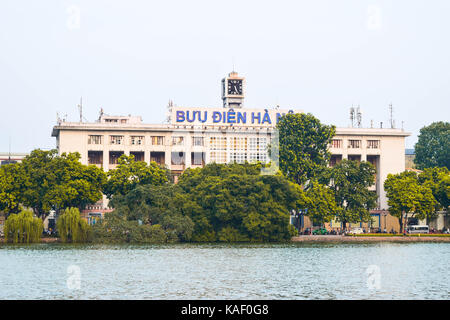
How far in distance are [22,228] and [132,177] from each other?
2056 centimetres

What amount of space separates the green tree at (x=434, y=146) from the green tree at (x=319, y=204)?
43.5 metres

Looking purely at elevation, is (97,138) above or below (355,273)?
above

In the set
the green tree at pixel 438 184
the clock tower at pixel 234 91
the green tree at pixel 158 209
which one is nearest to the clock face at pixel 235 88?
the clock tower at pixel 234 91

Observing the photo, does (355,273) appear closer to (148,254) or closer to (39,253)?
(148,254)

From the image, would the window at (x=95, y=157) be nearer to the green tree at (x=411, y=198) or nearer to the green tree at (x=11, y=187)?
the green tree at (x=11, y=187)

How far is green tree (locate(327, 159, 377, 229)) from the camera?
107 m

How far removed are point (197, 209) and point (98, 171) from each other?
17499mm

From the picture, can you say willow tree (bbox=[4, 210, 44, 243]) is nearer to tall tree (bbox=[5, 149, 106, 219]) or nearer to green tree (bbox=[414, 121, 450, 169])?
tall tree (bbox=[5, 149, 106, 219])

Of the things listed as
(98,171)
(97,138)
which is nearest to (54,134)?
(97,138)

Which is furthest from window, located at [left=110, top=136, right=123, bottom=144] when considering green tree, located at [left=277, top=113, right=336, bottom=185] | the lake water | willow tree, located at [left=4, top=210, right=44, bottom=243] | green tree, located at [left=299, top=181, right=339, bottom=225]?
the lake water

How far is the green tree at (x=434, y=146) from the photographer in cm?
14112

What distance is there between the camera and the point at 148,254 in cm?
7262

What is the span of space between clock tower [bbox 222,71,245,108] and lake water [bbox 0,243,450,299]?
5626 centimetres

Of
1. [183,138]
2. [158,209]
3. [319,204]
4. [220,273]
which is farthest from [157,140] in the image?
[220,273]
